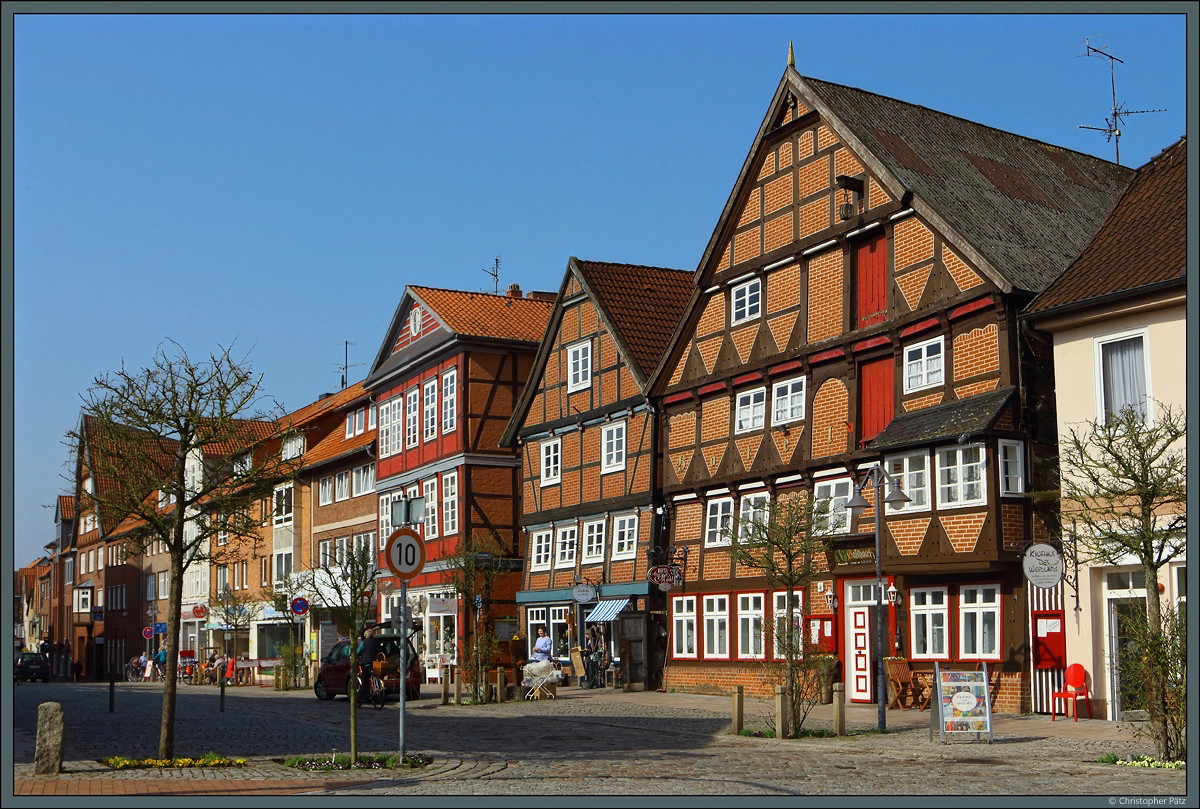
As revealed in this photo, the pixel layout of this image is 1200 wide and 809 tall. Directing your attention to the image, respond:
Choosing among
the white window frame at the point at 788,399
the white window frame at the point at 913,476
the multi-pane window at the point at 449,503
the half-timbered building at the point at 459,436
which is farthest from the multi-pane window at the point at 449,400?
the white window frame at the point at 913,476

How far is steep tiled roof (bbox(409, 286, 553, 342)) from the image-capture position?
46875 mm

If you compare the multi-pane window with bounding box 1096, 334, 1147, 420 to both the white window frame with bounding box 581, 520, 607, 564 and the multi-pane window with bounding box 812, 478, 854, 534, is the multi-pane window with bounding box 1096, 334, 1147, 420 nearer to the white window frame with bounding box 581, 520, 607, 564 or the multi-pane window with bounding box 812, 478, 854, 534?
the multi-pane window with bounding box 812, 478, 854, 534

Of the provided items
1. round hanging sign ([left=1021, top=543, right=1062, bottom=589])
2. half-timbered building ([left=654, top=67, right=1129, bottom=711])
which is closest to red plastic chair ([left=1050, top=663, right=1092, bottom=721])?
half-timbered building ([left=654, top=67, right=1129, bottom=711])

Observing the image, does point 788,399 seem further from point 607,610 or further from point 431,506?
point 431,506

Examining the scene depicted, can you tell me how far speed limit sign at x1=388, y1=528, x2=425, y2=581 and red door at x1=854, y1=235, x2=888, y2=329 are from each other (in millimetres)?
14526

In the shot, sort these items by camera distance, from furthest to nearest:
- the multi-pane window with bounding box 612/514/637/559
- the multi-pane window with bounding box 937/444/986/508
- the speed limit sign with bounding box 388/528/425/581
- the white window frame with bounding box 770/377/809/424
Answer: the multi-pane window with bounding box 612/514/637/559 < the white window frame with bounding box 770/377/809/424 < the multi-pane window with bounding box 937/444/986/508 < the speed limit sign with bounding box 388/528/425/581

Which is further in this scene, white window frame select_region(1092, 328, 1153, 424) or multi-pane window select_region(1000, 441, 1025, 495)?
multi-pane window select_region(1000, 441, 1025, 495)

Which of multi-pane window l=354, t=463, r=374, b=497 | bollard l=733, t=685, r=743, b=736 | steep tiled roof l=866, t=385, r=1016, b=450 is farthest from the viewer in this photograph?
multi-pane window l=354, t=463, r=374, b=497

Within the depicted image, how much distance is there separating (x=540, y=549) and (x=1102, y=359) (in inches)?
844

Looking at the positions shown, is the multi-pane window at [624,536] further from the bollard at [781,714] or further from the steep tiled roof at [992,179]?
the bollard at [781,714]

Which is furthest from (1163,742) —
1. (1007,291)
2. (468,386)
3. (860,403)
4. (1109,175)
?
(468,386)

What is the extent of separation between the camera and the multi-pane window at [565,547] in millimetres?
40125

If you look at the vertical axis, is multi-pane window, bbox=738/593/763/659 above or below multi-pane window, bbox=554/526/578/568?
below

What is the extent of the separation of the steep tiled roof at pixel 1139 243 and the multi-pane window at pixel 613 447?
15298 millimetres
